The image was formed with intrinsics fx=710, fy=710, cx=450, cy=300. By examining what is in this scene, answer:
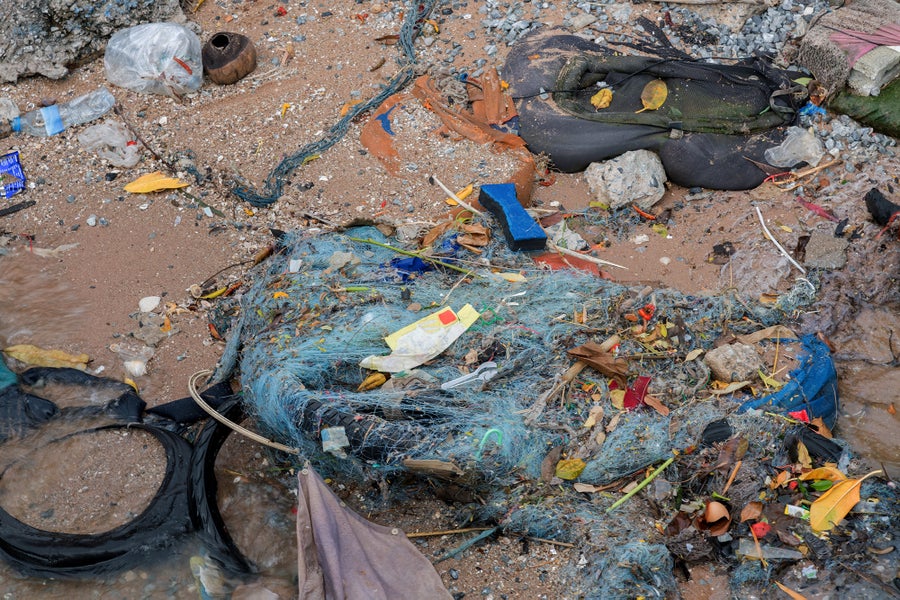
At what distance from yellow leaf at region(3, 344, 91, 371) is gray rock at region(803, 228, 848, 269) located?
4267mm

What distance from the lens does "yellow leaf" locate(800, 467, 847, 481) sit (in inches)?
130

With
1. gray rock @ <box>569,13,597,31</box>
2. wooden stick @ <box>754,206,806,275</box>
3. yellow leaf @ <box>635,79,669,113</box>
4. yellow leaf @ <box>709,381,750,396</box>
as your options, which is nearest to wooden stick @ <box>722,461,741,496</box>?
yellow leaf @ <box>709,381,750,396</box>

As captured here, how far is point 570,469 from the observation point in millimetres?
3375

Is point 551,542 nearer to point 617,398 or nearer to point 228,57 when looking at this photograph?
point 617,398

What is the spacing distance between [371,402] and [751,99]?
3.51 metres

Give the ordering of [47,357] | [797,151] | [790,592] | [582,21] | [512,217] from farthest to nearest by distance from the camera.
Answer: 1. [582,21]
2. [797,151]
3. [512,217]
4. [47,357]
5. [790,592]

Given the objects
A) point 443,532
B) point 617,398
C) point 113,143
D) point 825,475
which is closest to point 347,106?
point 113,143

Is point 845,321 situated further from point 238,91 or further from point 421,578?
point 238,91

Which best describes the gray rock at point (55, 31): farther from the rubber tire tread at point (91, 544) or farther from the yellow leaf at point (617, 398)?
the yellow leaf at point (617, 398)

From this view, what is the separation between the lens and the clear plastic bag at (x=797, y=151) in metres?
4.80

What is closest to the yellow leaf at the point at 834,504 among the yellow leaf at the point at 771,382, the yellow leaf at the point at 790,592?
the yellow leaf at the point at 790,592

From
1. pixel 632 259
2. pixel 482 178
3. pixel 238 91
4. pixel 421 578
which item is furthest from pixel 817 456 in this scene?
pixel 238 91

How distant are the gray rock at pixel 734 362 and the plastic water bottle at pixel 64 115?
4.59 m

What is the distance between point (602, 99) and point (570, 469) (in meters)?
2.83
